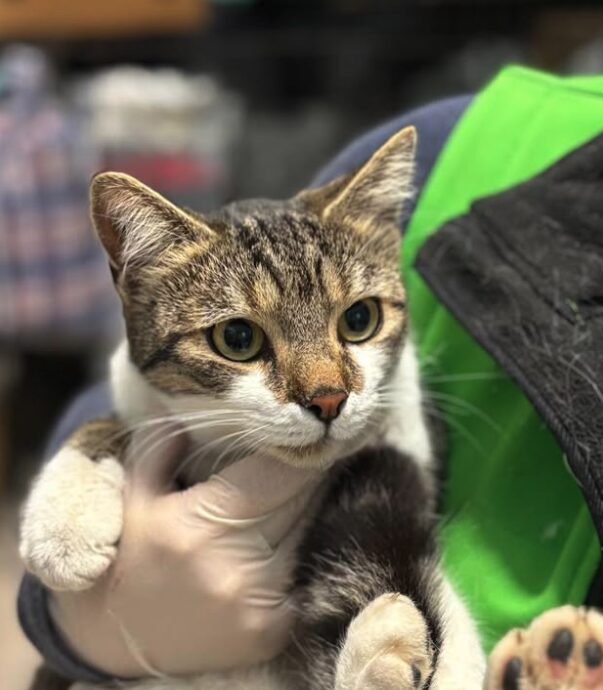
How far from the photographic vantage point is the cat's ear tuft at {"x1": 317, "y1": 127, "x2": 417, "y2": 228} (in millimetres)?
887

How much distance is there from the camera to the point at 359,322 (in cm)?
86

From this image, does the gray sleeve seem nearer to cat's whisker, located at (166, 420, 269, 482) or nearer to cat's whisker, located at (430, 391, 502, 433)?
cat's whisker, located at (166, 420, 269, 482)

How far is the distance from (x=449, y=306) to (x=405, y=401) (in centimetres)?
12

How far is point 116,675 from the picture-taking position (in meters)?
0.89

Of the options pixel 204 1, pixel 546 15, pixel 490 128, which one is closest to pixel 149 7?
pixel 204 1

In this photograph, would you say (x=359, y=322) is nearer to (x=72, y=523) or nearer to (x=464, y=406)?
(x=464, y=406)

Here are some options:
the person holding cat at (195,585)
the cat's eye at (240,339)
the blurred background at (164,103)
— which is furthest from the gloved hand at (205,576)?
the blurred background at (164,103)

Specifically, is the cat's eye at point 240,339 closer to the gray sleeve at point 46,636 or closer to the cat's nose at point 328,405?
the cat's nose at point 328,405

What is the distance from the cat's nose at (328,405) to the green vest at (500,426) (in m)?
0.17

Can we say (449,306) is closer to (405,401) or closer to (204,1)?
(405,401)

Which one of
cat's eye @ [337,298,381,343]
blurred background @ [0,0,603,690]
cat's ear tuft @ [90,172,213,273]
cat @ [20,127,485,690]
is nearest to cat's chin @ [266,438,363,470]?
cat @ [20,127,485,690]

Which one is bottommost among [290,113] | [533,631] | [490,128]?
[290,113]

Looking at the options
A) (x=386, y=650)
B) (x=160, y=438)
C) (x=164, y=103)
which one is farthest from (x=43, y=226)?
(x=386, y=650)

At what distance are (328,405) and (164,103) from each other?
2059mm
